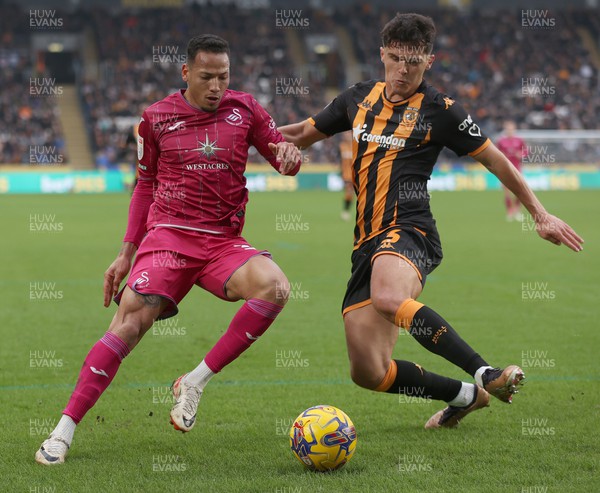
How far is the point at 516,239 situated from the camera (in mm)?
16203

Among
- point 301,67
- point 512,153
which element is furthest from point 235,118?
point 301,67

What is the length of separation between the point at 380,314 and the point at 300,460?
854 millimetres

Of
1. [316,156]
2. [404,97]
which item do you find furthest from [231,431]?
[316,156]

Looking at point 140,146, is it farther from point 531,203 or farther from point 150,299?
point 531,203

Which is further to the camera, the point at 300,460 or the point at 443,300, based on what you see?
the point at 443,300

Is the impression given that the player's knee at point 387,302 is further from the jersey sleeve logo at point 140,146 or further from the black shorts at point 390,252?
the jersey sleeve logo at point 140,146

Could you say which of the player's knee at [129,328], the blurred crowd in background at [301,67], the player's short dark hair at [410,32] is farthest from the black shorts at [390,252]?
the blurred crowd in background at [301,67]

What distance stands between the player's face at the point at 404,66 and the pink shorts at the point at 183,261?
1.19 metres

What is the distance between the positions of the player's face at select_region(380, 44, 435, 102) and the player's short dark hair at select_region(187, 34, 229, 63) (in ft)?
2.88

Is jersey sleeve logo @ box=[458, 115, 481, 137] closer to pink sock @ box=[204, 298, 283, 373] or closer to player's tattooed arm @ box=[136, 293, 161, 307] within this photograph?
pink sock @ box=[204, 298, 283, 373]

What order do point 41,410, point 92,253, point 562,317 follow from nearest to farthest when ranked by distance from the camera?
point 41,410 < point 562,317 < point 92,253

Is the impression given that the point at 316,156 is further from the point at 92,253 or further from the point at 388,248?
the point at 388,248

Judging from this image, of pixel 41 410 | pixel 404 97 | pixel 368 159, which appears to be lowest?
pixel 41 410

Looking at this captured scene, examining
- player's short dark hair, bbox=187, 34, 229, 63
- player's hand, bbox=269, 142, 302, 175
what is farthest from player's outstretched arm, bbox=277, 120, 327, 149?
player's short dark hair, bbox=187, 34, 229, 63
